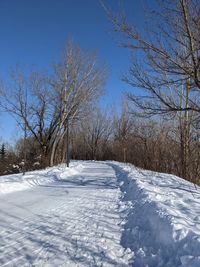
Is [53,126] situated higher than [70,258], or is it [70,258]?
[53,126]

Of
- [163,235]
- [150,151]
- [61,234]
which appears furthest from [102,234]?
[150,151]

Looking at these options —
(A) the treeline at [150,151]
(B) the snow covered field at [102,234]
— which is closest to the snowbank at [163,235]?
(B) the snow covered field at [102,234]

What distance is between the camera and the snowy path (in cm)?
484

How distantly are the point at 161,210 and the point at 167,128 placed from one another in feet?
53.2

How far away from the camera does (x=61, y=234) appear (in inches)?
246

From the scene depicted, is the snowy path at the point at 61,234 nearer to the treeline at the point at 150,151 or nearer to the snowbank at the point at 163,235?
the snowbank at the point at 163,235

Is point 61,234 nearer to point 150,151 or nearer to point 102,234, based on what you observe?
point 102,234

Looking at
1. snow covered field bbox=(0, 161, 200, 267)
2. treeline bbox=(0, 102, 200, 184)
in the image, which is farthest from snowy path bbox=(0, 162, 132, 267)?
treeline bbox=(0, 102, 200, 184)

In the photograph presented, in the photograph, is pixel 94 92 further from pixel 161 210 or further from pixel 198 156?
pixel 161 210

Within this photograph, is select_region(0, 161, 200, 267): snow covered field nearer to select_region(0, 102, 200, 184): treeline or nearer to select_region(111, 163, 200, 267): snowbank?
select_region(111, 163, 200, 267): snowbank

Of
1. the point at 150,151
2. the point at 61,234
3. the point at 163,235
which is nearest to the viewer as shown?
the point at 163,235

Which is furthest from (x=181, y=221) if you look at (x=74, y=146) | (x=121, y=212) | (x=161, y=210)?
(x=74, y=146)

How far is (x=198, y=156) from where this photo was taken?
14734mm

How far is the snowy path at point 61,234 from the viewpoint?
4.84 meters
